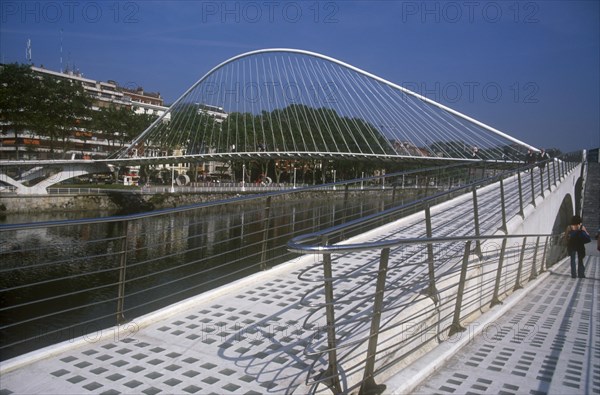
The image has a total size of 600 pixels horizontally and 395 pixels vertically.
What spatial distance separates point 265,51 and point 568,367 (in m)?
34.5

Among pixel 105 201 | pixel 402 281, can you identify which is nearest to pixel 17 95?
pixel 105 201

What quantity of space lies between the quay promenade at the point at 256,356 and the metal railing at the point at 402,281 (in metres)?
0.13

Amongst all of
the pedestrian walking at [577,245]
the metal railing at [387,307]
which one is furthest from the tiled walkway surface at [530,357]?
the pedestrian walking at [577,245]

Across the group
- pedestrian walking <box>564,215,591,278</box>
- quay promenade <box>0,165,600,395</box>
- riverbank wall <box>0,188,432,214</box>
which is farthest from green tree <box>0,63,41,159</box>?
quay promenade <box>0,165,600,395</box>

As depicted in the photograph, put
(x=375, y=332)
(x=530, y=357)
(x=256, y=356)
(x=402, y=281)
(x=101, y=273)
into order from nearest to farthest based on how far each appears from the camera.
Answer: (x=375, y=332)
(x=256, y=356)
(x=530, y=357)
(x=402, y=281)
(x=101, y=273)

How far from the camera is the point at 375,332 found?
225cm

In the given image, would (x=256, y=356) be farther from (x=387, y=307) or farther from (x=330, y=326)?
(x=387, y=307)

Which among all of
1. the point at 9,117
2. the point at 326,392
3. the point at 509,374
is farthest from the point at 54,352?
the point at 9,117

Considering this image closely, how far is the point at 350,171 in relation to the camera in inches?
2035

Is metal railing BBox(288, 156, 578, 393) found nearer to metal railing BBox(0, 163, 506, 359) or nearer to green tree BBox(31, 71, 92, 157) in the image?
metal railing BBox(0, 163, 506, 359)

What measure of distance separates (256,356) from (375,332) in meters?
0.82

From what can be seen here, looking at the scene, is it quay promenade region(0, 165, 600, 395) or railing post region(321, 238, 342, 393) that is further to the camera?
quay promenade region(0, 165, 600, 395)

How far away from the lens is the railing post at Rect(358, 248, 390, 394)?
2242mm

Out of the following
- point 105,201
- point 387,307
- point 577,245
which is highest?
point 387,307
